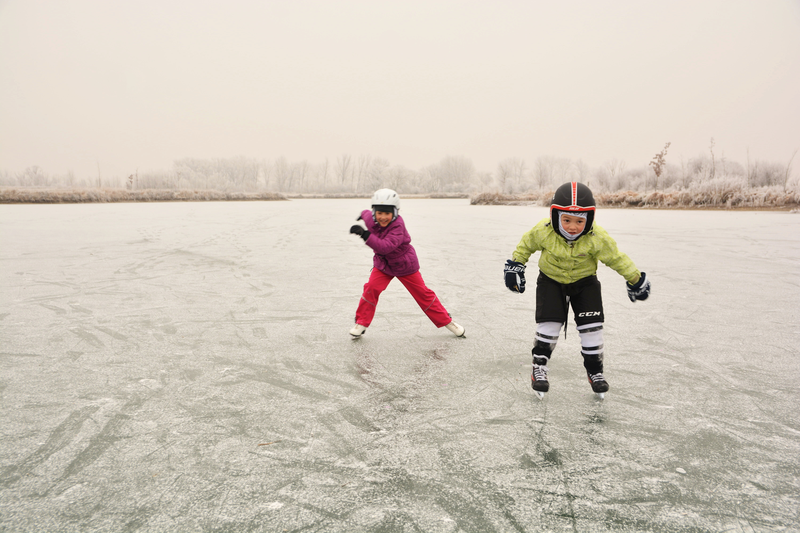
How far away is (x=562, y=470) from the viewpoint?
1.98 metres

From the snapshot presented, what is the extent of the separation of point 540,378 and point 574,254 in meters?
0.73

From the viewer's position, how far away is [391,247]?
3543mm

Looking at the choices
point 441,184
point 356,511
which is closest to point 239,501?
point 356,511

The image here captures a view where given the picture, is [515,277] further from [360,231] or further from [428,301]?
[428,301]

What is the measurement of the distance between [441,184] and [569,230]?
162 feet

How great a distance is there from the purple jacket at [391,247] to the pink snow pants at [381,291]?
7cm

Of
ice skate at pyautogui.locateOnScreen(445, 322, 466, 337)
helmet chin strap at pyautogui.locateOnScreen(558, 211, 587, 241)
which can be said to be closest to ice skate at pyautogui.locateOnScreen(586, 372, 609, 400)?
helmet chin strap at pyautogui.locateOnScreen(558, 211, 587, 241)

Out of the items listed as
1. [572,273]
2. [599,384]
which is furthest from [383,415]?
[572,273]

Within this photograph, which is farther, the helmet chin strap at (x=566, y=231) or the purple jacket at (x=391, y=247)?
the purple jacket at (x=391, y=247)

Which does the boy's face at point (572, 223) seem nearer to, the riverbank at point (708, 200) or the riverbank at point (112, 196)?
the riverbank at point (708, 200)

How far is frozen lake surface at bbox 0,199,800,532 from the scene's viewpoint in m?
1.73

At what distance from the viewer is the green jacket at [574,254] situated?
2615 mm

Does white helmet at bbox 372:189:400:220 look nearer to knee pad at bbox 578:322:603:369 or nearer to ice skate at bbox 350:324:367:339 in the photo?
ice skate at bbox 350:324:367:339

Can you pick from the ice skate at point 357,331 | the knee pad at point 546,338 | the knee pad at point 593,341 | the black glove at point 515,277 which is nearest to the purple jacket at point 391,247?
the ice skate at point 357,331
